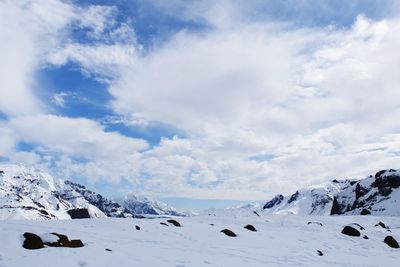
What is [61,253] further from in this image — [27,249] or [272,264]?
[272,264]

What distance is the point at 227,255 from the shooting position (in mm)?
18953

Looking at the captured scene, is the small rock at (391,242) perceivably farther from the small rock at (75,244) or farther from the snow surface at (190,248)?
the small rock at (75,244)

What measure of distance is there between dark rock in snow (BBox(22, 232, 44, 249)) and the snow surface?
32cm

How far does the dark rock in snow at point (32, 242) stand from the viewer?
1539 cm

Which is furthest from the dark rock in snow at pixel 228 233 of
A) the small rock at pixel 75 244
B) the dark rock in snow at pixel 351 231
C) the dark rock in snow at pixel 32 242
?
the dark rock in snow at pixel 32 242

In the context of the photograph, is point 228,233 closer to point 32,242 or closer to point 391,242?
point 391,242

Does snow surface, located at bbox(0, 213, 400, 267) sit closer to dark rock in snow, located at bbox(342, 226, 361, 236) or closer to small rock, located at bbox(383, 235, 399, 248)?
small rock, located at bbox(383, 235, 399, 248)

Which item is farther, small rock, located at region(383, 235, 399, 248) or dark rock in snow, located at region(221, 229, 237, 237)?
small rock, located at region(383, 235, 399, 248)

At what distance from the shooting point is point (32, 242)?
51.2 ft

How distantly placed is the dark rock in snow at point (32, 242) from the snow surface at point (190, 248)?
323 mm

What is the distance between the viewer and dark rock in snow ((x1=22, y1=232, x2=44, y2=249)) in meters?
15.4

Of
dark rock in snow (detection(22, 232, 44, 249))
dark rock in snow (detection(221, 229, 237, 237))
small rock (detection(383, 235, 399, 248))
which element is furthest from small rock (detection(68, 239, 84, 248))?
small rock (detection(383, 235, 399, 248))

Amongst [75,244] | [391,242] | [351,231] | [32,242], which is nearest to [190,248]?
[75,244]

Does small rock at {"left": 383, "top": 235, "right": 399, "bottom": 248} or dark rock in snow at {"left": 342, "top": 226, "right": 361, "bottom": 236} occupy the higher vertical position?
dark rock in snow at {"left": 342, "top": 226, "right": 361, "bottom": 236}
